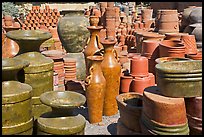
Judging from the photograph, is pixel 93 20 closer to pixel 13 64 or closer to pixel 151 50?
pixel 151 50

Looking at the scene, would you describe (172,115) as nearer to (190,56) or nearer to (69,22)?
(190,56)

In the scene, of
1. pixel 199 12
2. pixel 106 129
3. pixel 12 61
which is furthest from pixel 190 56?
pixel 199 12

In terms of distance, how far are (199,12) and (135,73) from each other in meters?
2.86

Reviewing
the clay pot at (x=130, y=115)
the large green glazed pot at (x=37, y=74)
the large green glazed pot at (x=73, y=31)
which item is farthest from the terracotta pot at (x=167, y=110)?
the large green glazed pot at (x=73, y=31)

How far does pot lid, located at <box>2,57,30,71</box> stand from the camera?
2.46 metres

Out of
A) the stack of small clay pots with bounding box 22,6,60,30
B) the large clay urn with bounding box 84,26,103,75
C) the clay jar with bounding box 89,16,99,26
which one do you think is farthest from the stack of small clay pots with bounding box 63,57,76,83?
the stack of small clay pots with bounding box 22,6,60,30

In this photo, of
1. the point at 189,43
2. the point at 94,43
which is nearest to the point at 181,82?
the point at 94,43

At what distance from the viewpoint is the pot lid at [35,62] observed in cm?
279

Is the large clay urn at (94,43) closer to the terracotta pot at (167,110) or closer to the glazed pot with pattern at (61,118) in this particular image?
the glazed pot with pattern at (61,118)

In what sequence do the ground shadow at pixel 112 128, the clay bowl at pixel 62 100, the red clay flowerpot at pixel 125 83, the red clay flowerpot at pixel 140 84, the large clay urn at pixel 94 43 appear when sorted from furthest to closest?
the large clay urn at pixel 94 43, the red clay flowerpot at pixel 125 83, the red clay flowerpot at pixel 140 84, the ground shadow at pixel 112 128, the clay bowl at pixel 62 100

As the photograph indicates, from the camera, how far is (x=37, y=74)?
9.26ft

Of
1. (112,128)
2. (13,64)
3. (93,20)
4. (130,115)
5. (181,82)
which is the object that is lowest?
(112,128)

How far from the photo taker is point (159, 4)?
10.7 meters

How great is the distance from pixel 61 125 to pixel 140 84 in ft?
4.37
